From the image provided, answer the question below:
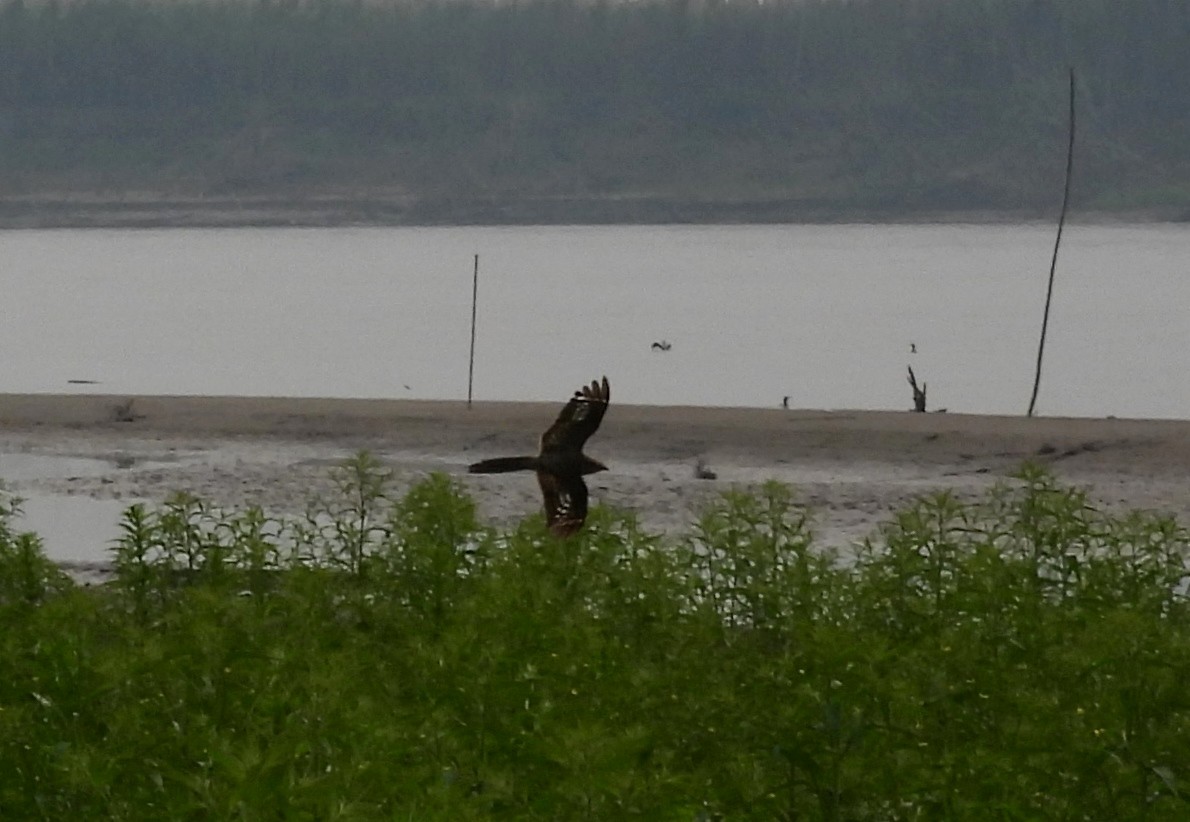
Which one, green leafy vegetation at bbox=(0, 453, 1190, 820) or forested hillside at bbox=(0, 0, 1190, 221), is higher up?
forested hillside at bbox=(0, 0, 1190, 221)

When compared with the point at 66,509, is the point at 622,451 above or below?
above

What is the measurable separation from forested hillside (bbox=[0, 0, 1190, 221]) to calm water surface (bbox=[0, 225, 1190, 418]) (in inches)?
106

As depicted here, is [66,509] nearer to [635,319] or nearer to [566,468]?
[566,468]

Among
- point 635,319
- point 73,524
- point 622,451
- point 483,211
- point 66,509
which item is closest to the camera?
point 73,524

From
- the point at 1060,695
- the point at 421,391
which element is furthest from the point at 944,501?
the point at 421,391

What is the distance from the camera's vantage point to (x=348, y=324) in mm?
57156

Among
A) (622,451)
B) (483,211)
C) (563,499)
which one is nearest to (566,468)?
(563,499)

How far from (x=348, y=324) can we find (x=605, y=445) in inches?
1482

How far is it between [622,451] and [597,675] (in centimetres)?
1385

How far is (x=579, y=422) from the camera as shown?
322 inches

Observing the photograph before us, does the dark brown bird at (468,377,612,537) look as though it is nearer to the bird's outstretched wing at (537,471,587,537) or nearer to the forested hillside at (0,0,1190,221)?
the bird's outstretched wing at (537,471,587,537)

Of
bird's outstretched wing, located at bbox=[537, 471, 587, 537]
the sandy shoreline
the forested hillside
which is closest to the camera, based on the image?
bird's outstretched wing, located at bbox=[537, 471, 587, 537]

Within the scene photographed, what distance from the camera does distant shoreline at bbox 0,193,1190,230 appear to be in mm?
102250

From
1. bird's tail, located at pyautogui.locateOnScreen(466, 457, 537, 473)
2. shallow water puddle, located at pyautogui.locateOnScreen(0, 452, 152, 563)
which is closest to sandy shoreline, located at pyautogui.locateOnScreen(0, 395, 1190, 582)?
shallow water puddle, located at pyautogui.locateOnScreen(0, 452, 152, 563)
